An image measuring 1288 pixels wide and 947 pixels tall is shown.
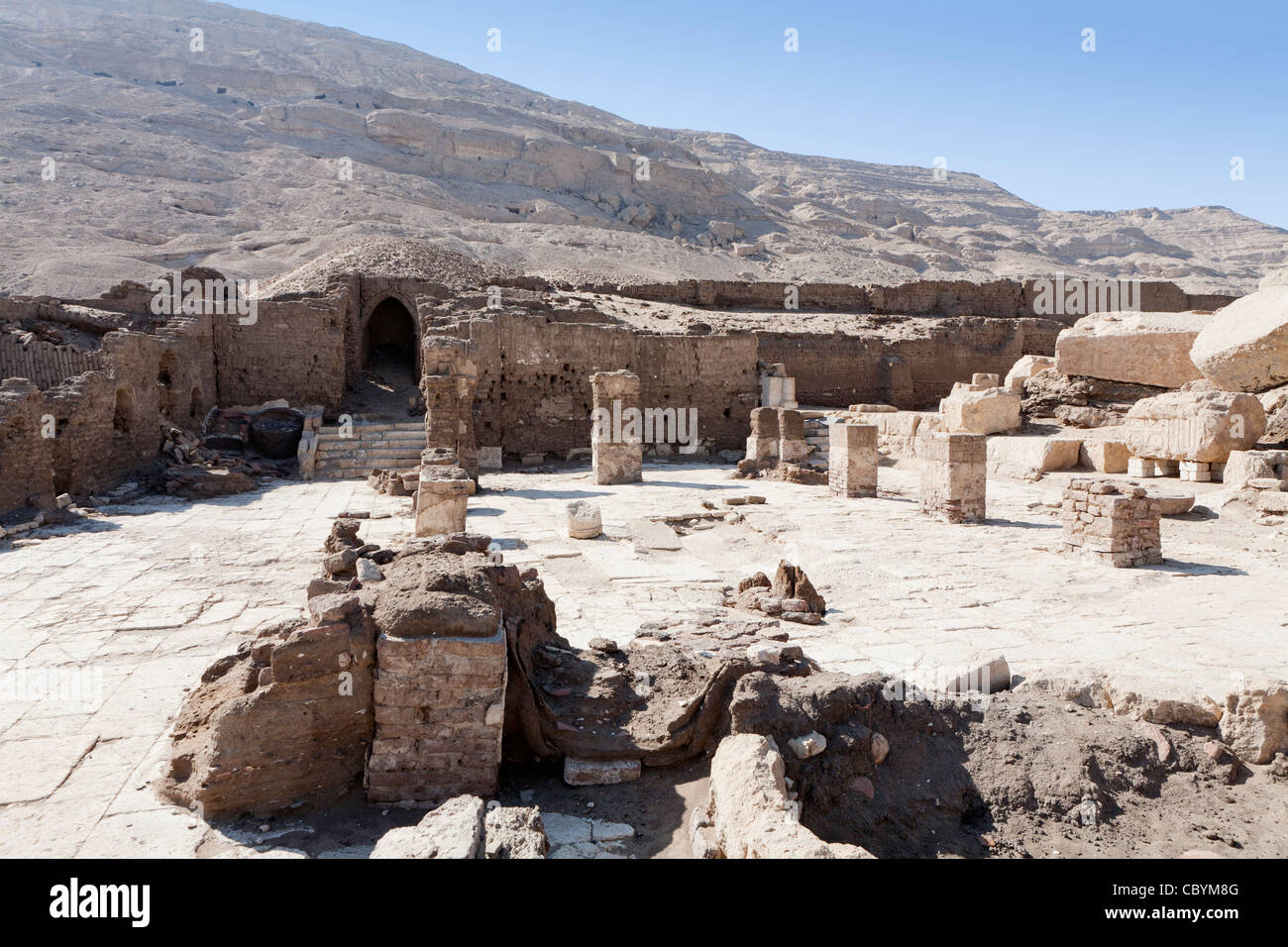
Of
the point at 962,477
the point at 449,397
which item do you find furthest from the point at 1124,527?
the point at 449,397

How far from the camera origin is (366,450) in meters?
16.9

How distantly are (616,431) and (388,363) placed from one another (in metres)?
13.7

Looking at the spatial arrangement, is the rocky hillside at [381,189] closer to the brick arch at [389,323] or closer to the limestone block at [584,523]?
the brick arch at [389,323]

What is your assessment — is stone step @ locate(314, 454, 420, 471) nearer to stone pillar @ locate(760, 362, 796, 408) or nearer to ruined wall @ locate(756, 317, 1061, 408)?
stone pillar @ locate(760, 362, 796, 408)

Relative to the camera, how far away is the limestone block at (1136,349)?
1563 centimetres

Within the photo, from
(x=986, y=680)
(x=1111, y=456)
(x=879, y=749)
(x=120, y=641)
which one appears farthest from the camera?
(x=1111, y=456)

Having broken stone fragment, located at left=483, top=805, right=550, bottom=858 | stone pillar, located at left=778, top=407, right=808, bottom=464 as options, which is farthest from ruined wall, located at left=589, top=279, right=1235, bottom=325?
broken stone fragment, located at left=483, top=805, right=550, bottom=858

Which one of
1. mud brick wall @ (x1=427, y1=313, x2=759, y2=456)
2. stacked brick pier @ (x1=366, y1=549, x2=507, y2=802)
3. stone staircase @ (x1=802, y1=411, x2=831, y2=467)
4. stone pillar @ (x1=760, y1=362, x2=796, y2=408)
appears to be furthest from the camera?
stone pillar @ (x1=760, y1=362, x2=796, y2=408)

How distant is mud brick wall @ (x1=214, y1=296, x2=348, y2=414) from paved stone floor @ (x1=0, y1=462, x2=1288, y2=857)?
7.80 meters

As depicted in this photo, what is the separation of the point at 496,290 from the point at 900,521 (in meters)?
17.3

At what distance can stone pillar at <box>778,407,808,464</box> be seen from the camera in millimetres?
15336

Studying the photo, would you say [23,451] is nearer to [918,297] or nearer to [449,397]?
[449,397]

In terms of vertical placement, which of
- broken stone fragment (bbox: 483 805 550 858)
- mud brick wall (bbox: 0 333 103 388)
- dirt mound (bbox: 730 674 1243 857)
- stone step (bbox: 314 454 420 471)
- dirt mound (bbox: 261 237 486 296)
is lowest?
dirt mound (bbox: 730 674 1243 857)

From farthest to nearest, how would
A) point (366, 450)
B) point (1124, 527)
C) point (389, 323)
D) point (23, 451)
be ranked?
point (389, 323) → point (366, 450) → point (23, 451) → point (1124, 527)
